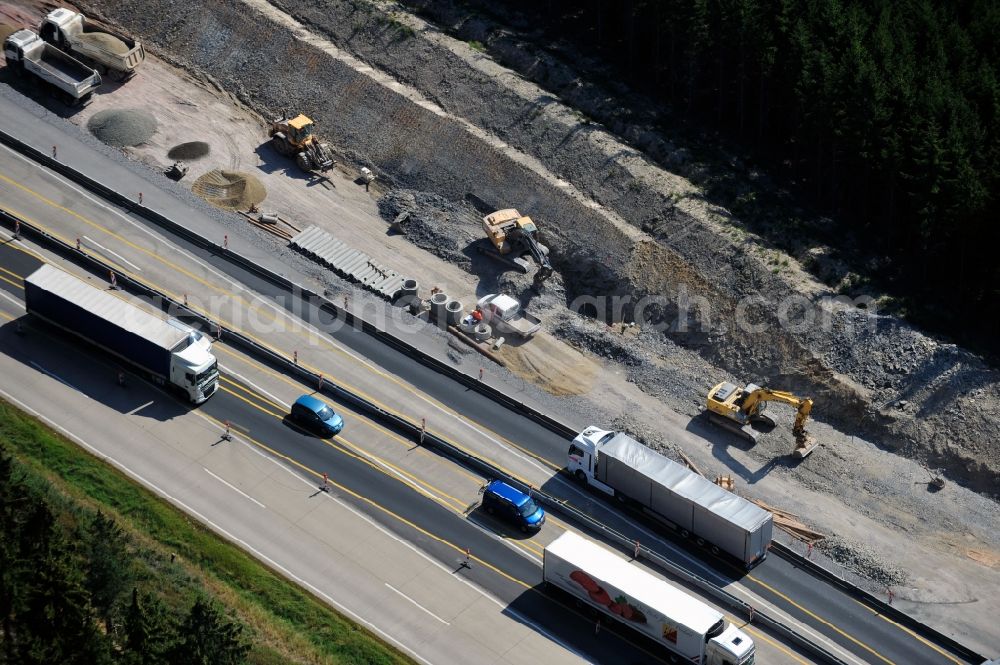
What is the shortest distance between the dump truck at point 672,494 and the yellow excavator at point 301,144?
31802 millimetres

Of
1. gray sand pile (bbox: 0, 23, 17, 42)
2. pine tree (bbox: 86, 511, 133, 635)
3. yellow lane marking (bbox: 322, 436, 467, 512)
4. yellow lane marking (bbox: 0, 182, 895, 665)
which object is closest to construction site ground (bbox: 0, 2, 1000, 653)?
gray sand pile (bbox: 0, 23, 17, 42)

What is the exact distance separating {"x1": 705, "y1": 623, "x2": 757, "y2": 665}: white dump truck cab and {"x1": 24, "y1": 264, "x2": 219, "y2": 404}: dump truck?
30.1m

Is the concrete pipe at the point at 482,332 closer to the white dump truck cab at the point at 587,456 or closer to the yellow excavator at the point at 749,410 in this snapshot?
the white dump truck cab at the point at 587,456

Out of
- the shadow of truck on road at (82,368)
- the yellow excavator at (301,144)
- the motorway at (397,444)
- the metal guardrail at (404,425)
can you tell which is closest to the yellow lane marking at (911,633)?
the motorway at (397,444)

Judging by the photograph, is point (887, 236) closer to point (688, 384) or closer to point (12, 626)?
point (688, 384)

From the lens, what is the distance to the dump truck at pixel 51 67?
90.6m

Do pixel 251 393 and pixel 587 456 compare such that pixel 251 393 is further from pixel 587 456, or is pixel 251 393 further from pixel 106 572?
pixel 106 572

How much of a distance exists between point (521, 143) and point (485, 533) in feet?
109

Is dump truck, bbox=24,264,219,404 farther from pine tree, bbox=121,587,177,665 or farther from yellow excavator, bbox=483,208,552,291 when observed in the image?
pine tree, bbox=121,587,177,665

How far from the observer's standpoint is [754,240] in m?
81.8

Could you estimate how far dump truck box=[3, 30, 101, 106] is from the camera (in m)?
90.6

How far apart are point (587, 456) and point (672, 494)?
5.19 metres

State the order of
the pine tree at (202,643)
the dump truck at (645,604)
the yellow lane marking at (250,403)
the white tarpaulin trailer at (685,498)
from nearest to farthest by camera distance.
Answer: the pine tree at (202,643), the dump truck at (645,604), the white tarpaulin trailer at (685,498), the yellow lane marking at (250,403)

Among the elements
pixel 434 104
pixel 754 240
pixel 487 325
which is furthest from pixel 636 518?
pixel 434 104
